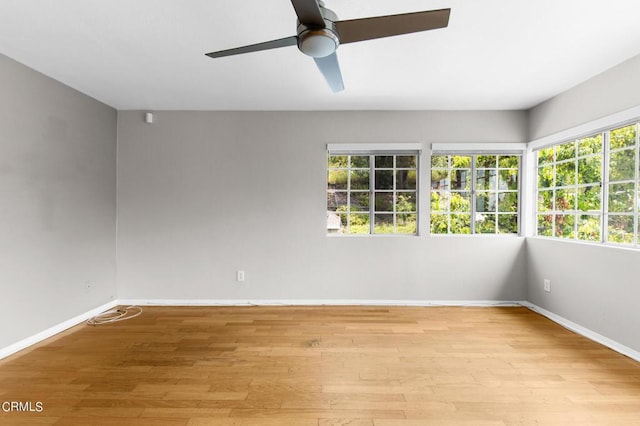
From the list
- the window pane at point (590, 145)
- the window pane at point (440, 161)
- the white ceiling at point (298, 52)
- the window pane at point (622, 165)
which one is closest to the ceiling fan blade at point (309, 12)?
the white ceiling at point (298, 52)

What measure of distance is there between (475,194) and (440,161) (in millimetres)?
611

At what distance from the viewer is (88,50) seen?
2.44 meters

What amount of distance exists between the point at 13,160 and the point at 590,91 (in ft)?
17.2

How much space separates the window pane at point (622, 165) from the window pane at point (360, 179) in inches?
92.9

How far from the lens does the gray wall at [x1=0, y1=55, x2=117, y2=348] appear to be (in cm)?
258

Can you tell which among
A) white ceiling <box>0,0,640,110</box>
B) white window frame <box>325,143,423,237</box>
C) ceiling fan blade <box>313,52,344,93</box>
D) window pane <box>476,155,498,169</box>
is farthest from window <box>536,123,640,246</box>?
ceiling fan blade <box>313,52,344,93</box>

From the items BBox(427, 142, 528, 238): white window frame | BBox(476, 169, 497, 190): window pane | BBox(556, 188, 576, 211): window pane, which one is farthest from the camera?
BBox(476, 169, 497, 190): window pane

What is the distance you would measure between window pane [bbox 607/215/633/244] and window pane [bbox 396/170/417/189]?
74.4 inches

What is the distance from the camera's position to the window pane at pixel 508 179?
388 cm

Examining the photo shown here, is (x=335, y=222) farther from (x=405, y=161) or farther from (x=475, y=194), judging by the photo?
(x=475, y=194)

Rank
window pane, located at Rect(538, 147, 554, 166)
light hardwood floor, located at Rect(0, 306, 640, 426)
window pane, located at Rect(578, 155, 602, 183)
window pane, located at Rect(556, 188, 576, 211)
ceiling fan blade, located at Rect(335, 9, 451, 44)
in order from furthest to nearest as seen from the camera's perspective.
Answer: window pane, located at Rect(538, 147, 554, 166) → window pane, located at Rect(556, 188, 576, 211) → window pane, located at Rect(578, 155, 602, 183) → light hardwood floor, located at Rect(0, 306, 640, 426) → ceiling fan blade, located at Rect(335, 9, 451, 44)

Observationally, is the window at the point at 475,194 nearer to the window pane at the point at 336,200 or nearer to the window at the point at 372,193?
the window at the point at 372,193

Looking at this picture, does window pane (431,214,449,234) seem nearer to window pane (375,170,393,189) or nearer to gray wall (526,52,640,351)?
window pane (375,170,393,189)

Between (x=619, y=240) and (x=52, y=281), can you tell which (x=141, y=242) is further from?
(x=619, y=240)
